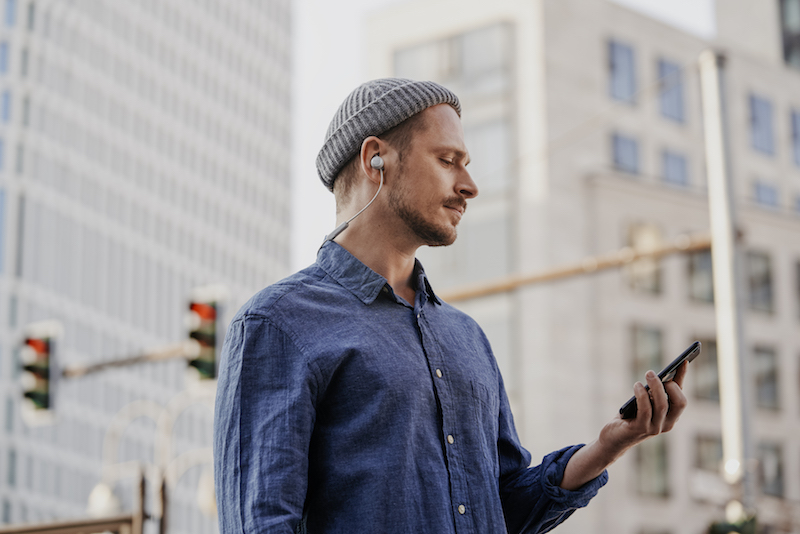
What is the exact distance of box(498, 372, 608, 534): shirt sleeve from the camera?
2539mm

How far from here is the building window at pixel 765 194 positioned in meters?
39.3

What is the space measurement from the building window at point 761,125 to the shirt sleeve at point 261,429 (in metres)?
40.1

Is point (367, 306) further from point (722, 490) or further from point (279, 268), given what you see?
point (279, 268)

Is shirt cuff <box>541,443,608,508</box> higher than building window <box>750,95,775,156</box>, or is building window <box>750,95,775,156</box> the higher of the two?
building window <box>750,95,775,156</box>

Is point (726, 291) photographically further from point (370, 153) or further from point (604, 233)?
point (604, 233)

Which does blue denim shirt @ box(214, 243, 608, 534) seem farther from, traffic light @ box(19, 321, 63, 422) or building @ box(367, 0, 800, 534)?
building @ box(367, 0, 800, 534)

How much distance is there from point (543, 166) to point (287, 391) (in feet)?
106

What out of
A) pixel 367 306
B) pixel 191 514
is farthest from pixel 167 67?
pixel 367 306

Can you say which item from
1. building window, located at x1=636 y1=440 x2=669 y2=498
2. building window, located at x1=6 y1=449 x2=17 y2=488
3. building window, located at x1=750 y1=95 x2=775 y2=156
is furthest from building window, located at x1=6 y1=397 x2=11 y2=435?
building window, located at x1=750 y1=95 x2=775 y2=156

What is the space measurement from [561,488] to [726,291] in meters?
7.81

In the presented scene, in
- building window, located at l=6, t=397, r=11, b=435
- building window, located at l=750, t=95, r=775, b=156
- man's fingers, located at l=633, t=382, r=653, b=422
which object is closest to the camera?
man's fingers, located at l=633, t=382, r=653, b=422

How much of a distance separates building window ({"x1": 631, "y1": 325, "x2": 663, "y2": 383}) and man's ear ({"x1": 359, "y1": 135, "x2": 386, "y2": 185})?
32413mm

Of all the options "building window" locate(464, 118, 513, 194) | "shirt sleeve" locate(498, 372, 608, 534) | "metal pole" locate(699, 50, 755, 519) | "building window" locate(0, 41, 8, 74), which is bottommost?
"shirt sleeve" locate(498, 372, 608, 534)

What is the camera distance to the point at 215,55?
95.3 meters
